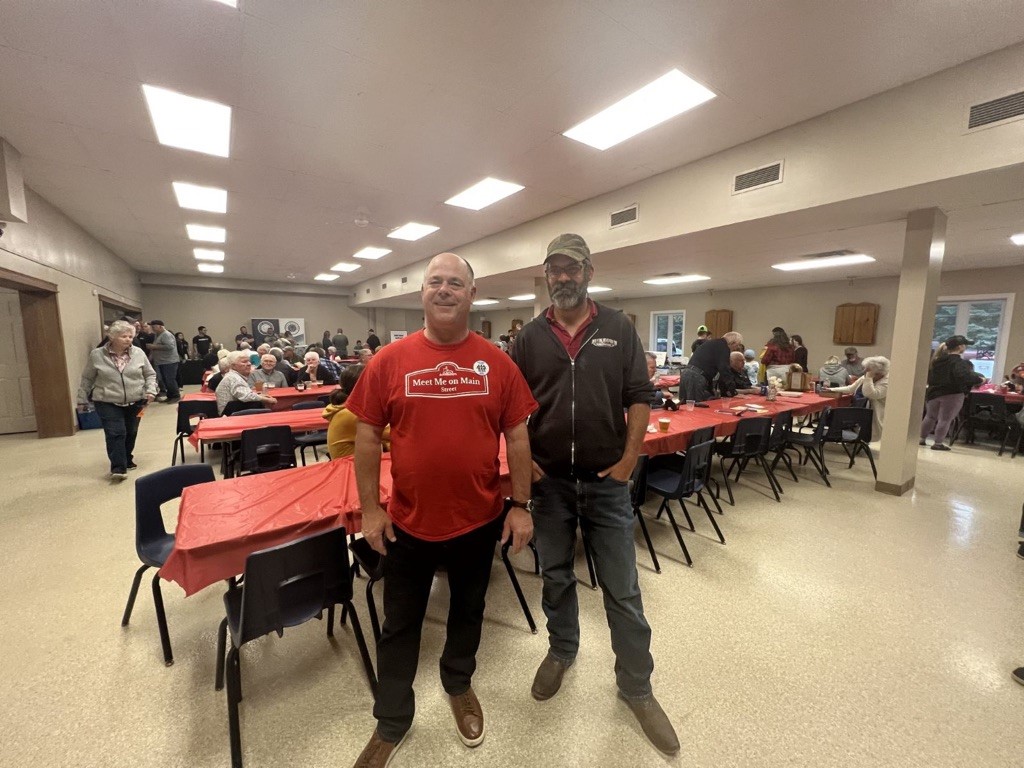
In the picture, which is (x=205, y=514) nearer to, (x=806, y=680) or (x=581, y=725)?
(x=581, y=725)

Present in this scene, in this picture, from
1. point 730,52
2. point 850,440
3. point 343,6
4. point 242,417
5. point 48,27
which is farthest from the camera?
point 850,440

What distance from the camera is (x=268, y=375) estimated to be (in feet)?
19.2

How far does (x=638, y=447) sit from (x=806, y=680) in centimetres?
144

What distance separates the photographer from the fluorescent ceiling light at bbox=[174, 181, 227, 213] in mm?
5055

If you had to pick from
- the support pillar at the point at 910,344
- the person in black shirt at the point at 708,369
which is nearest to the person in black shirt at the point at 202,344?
the person in black shirt at the point at 708,369

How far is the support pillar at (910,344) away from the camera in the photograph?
369 cm

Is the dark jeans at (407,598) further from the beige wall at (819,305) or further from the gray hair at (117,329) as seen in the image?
the beige wall at (819,305)

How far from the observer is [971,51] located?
101 inches

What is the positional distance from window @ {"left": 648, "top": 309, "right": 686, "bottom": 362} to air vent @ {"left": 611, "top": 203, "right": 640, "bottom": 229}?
8.09 m

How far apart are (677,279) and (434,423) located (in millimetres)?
8966

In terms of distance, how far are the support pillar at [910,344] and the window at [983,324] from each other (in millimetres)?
5126

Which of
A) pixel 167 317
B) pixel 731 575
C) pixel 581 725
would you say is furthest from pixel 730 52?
pixel 167 317

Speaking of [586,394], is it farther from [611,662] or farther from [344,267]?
[344,267]

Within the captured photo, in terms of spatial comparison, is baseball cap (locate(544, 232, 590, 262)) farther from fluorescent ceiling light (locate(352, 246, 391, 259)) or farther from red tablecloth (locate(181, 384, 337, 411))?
fluorescent ceiling light (locate(352, 246, 391, 259))
